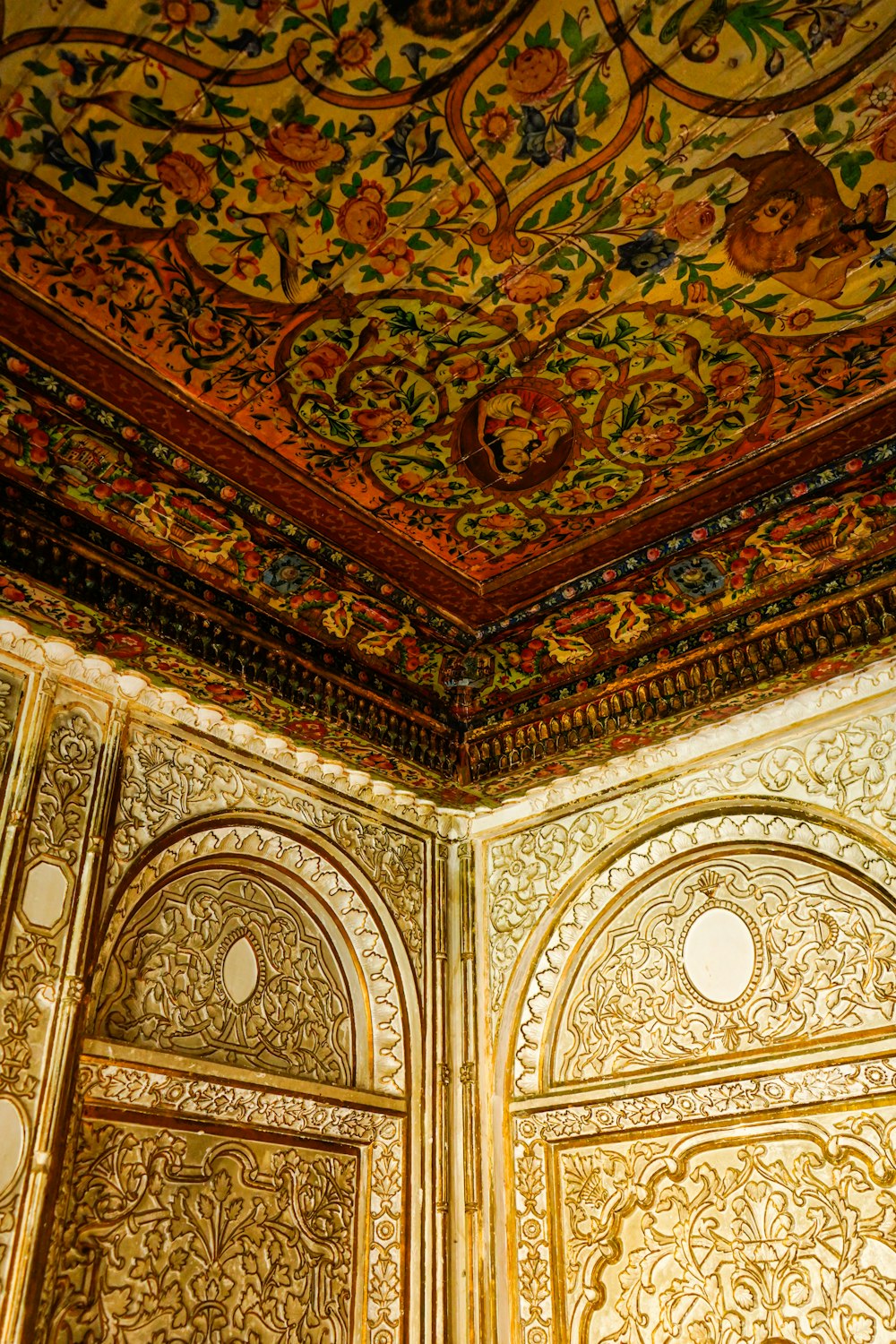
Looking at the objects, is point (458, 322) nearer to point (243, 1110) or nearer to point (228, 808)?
point (228, 808)

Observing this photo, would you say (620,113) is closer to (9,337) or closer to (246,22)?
(246,22)

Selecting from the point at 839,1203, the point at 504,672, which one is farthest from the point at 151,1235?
the point at 504,672

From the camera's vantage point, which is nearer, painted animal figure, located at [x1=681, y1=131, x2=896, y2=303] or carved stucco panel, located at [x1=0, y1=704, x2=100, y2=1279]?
painted animal figure, located at [x1=681, y1=131, x2=896, y2=303]

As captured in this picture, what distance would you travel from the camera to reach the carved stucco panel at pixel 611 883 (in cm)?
383

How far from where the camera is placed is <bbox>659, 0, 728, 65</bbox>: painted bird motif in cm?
223

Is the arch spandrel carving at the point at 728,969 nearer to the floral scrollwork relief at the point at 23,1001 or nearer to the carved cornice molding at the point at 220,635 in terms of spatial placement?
the carved cornice molding at the point at 220,635

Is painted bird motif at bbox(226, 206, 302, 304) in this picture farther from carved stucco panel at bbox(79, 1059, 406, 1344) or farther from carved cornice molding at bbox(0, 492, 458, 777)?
carved stucco panel at bbox(79, 1059, 406, 1344)

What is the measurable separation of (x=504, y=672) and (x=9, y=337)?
233cm

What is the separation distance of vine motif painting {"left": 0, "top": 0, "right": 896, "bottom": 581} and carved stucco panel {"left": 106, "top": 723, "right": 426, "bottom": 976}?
1.17 meters

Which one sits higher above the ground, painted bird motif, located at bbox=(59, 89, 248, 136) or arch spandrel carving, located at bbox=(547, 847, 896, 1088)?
painted bird motif, located at bbox=(59, 89, 248, 136)

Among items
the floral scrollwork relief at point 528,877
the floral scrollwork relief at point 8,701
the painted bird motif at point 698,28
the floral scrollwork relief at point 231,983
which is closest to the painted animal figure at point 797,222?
the painted bird motif at point 698,28

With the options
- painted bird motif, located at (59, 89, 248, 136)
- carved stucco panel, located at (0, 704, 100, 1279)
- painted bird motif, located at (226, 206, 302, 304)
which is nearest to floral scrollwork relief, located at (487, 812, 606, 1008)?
carved stucco panel, located at (0, 704, 100, 1279)

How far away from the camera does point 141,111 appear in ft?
7.78

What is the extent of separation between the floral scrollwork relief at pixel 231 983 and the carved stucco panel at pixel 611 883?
72 cm
